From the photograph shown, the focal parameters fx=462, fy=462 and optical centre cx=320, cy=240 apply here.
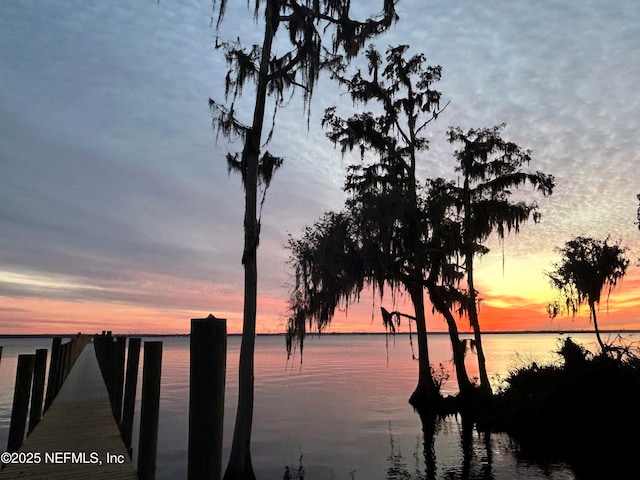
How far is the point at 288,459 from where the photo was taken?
16.6m

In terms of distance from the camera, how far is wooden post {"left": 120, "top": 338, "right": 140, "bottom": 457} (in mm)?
11422

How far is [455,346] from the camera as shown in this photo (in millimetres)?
23484

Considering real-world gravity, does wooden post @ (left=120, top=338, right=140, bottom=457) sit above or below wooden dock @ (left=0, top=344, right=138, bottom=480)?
above

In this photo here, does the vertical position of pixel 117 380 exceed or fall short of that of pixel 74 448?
it exceeds it

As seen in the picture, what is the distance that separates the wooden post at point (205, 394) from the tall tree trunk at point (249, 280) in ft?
25.1

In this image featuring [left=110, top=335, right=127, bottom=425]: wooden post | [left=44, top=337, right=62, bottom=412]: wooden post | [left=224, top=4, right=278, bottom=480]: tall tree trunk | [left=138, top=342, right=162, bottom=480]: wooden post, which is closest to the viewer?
[left=138, top=342, right=162, bottom=480]: wooden post

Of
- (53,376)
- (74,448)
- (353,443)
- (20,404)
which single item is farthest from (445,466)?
(53,376)

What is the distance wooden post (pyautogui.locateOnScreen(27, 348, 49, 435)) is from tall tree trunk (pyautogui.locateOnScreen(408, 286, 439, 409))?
638 inches

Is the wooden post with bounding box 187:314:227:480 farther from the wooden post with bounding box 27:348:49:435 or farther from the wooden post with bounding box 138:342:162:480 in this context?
the wooden post with bounding box 27:348:49:435

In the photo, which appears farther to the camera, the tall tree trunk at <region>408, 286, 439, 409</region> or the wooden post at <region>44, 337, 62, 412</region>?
the tall tree trunk at <region>408, 286, 439, 409</region>

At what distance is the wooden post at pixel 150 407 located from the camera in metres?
8.54

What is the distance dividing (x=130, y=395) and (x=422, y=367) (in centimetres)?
1554

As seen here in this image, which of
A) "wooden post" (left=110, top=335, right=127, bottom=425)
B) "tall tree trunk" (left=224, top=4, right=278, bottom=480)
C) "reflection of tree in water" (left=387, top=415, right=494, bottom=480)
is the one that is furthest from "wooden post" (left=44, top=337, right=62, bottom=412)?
"reflection of tree in water" (left=387, top=415, right=494, bottom=480)

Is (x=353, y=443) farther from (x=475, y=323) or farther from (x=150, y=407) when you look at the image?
(x=150, y=407)
